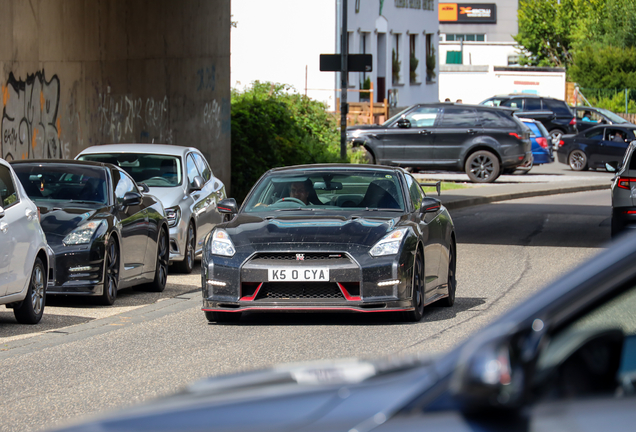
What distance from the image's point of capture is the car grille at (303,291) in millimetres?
8953

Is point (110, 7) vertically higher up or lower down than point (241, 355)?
higher up

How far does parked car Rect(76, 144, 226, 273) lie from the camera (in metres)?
14.3

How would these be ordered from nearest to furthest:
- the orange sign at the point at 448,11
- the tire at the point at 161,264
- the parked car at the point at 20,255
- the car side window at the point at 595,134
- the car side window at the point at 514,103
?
1. the parked car at the point at 20,255
2. the tire at the point at 161,264
3. the car side window at the point at 595,134
4. the car side window at the point at 514,103
5. the orange sign at the point at 448,11

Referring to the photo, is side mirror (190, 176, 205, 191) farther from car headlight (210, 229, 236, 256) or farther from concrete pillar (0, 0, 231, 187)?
car headlight (210, 229, 236, 256)

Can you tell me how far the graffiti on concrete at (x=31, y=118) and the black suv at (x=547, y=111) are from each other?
31.1m

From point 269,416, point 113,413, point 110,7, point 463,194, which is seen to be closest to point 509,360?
point 269,416

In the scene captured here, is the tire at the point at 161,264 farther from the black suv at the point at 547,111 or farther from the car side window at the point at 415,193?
the black suv at the point at 547,111

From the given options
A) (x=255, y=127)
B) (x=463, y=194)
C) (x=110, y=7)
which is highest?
(x=110, y=7)

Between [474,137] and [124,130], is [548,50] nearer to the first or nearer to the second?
[474,137]

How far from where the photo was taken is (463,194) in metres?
26.9

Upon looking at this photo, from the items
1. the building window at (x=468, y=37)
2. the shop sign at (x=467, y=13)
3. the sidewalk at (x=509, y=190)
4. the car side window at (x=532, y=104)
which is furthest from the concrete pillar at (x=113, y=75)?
the building window at (x=468, y=37)

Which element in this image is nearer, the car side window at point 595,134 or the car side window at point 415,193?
the car side window at point 415,193

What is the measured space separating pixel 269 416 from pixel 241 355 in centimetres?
563

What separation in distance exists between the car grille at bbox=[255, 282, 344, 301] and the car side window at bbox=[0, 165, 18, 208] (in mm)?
2492
